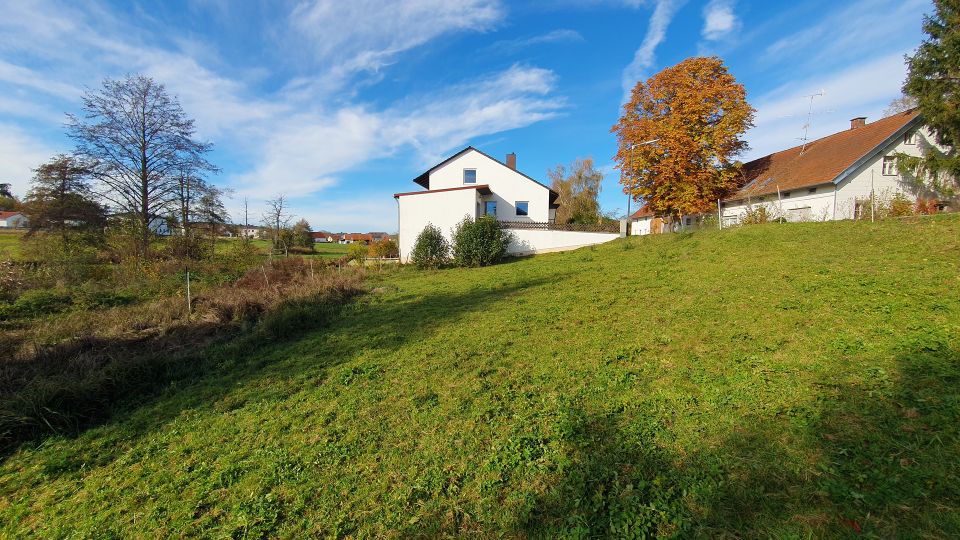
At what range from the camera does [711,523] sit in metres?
2.14

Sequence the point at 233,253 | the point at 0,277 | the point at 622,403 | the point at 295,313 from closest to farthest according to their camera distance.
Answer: the point at 622,403
the point at 295,313
the point at 0,277
the point at 233,253

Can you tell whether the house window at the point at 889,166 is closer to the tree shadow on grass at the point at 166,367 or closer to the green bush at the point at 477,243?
the green bush at the point at 477,243

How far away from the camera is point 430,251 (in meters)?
18.3

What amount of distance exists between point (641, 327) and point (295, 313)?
696cm

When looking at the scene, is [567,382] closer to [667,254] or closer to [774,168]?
[667,254]

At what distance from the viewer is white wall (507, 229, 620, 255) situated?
21.0 metres

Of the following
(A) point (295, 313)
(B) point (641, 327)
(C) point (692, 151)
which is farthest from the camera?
(C) point (692, 151)

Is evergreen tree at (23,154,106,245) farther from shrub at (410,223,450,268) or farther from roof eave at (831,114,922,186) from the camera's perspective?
roof eave at (831,114,922,186)

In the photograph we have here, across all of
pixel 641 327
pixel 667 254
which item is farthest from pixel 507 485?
pixel 667 254

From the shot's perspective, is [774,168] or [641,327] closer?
[641,327]

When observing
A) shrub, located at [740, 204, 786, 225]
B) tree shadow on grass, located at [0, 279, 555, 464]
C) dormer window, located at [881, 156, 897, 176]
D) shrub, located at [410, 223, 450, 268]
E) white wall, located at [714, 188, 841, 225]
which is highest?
dormer window, located at [881, 156, 897, 176]

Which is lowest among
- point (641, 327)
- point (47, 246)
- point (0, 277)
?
point (641, 327)

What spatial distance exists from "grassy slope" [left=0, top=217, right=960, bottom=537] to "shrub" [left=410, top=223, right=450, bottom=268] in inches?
484

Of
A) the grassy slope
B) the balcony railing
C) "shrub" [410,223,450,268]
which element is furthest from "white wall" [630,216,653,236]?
the grassy slope
